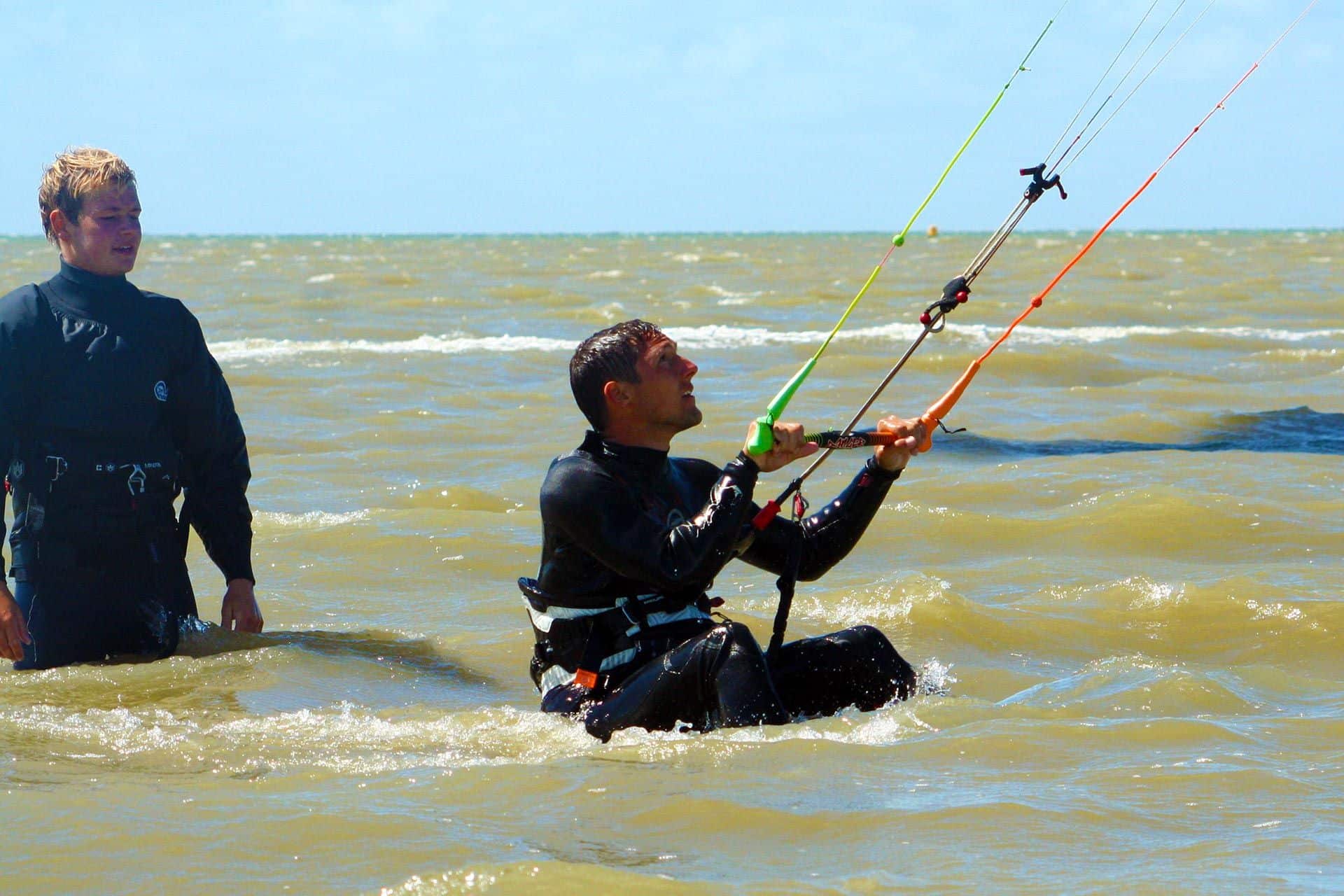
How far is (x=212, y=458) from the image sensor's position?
19.2ft

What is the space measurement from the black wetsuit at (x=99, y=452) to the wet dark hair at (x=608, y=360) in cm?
171

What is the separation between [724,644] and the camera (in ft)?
14.7

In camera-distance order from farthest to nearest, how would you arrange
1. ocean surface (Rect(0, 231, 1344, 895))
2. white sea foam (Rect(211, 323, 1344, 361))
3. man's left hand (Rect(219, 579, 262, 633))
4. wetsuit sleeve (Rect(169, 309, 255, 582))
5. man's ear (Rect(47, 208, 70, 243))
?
1. white sea foam (Rect(211, 323, 1344, 361))
2. man's left hand (Rect(219, 579, 262, 633))
3. wetsuit sleeve (Rect(169, 309, 255, 582))
4. man's ear (Rect(47, 208, 70, 243))
5. ocean surface (Rect(0, 231, 1344, 895))

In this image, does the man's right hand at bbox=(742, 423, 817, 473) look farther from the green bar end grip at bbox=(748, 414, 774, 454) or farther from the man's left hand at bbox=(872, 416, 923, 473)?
the man's left hand at bbox=(872, 416, 923, 473)

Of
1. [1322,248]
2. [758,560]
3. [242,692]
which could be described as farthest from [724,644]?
[1322,248]

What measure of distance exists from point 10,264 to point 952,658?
53100 mm

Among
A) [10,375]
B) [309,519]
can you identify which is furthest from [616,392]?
[309,519]

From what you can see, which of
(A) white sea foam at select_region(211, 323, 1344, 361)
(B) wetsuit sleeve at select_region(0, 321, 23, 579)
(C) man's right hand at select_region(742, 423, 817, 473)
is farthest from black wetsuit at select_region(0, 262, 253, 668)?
(A) white sea foam at select_region(211, 323, 1344, 361)

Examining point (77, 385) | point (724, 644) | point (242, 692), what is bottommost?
point (242, 692)

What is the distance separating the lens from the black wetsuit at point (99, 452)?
18.0 feet

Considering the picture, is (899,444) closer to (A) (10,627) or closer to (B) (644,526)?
(B) (644,526)

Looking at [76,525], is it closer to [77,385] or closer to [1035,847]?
[77,385]

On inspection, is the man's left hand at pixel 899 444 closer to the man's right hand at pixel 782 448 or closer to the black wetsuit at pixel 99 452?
the man's right hand at pixel 782 448

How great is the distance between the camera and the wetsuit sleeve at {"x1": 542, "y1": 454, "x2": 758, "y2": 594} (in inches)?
173
